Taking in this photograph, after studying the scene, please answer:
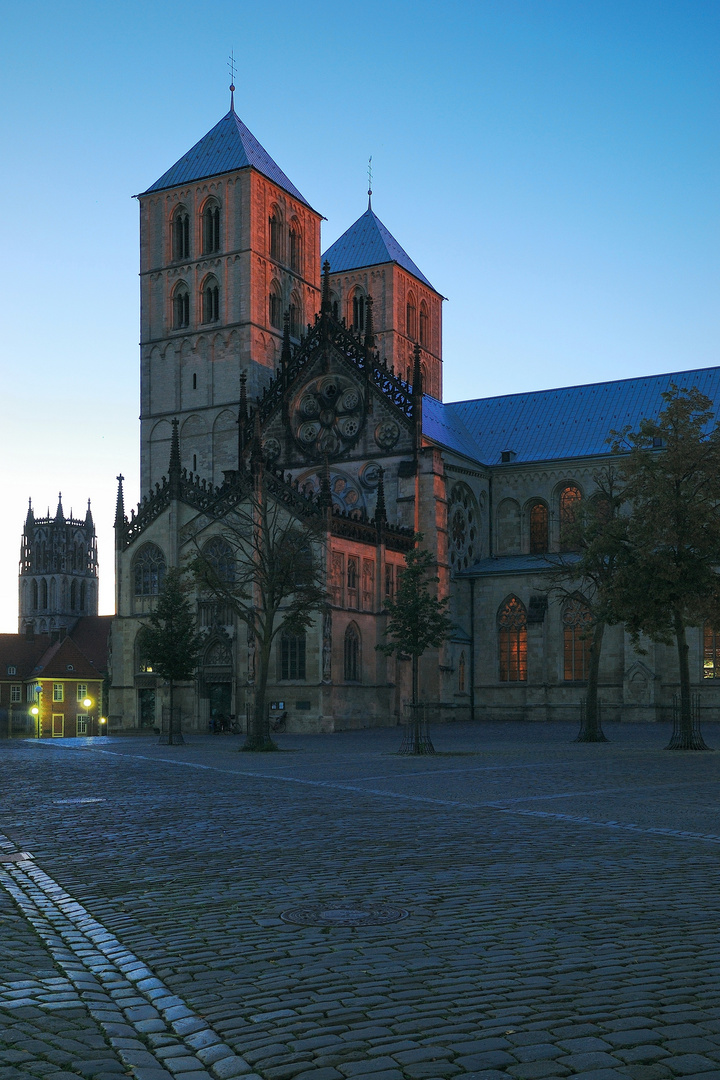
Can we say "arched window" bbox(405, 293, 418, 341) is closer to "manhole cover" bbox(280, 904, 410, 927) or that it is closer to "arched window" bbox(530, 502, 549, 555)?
"arched window" bbox(530, 502, 549, 555)

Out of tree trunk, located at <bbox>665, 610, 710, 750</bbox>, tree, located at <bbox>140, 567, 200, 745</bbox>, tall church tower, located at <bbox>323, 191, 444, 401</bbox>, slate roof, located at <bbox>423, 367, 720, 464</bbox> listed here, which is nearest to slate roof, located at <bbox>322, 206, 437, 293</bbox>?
tall church tower, located at <bbox>323, 191, 444, 401</bbox>

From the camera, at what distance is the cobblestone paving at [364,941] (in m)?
5.29

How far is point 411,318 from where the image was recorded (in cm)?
8488

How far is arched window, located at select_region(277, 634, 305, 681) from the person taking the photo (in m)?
Result: 49.8

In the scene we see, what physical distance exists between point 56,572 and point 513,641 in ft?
365

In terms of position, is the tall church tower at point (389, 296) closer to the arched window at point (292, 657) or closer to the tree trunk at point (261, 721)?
the arched window at point (292, 657)

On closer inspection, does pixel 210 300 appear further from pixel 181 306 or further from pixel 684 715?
pixel 684 715

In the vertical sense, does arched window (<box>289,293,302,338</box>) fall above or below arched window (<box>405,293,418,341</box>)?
below

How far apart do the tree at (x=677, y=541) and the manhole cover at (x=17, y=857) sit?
2277 cm

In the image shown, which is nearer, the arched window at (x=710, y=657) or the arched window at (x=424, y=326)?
the arched window at (x=710, y=657)

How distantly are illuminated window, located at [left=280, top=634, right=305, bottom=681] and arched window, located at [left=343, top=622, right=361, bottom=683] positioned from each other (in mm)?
2071

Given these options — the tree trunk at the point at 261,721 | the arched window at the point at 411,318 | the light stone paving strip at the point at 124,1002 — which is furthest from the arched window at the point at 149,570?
the light stone paving strip at the point at 124,1002

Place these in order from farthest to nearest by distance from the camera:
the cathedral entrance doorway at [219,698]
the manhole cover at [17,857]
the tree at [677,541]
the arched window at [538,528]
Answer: the arched window at [538,528], the cathedral entrance doorway at [219,698], the tree at [677,541], the manhole cover at [17,857]

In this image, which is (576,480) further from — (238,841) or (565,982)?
(565,982)
